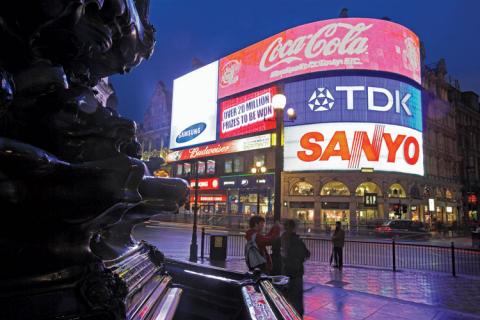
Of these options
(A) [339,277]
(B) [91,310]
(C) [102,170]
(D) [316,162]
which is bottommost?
(A) [339,277]

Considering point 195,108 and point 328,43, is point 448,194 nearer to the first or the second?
point 328,43

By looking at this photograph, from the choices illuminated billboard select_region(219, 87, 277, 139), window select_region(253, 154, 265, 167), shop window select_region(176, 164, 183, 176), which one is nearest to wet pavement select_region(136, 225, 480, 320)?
illuminated billboard select_region(219, 87, 277, 139)

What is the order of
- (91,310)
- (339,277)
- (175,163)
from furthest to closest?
(175,163), (339,277), (91,310)

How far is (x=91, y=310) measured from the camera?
5.57 feet

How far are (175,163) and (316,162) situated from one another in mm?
32007

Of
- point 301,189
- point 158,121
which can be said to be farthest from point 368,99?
point 158,121

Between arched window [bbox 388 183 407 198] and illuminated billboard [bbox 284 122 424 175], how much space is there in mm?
2680

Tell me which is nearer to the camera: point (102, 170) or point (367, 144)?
point (102, 170)

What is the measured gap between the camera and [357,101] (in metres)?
44.0

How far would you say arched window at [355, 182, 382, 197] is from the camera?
4438 cm

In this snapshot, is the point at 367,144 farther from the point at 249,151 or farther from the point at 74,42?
the point at 74,42

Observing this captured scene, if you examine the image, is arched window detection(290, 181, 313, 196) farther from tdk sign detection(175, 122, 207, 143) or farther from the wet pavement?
the wet pavement

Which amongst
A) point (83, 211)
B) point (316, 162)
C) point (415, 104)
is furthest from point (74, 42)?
point (415, 104)

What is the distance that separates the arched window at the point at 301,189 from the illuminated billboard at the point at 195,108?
1694 cm
